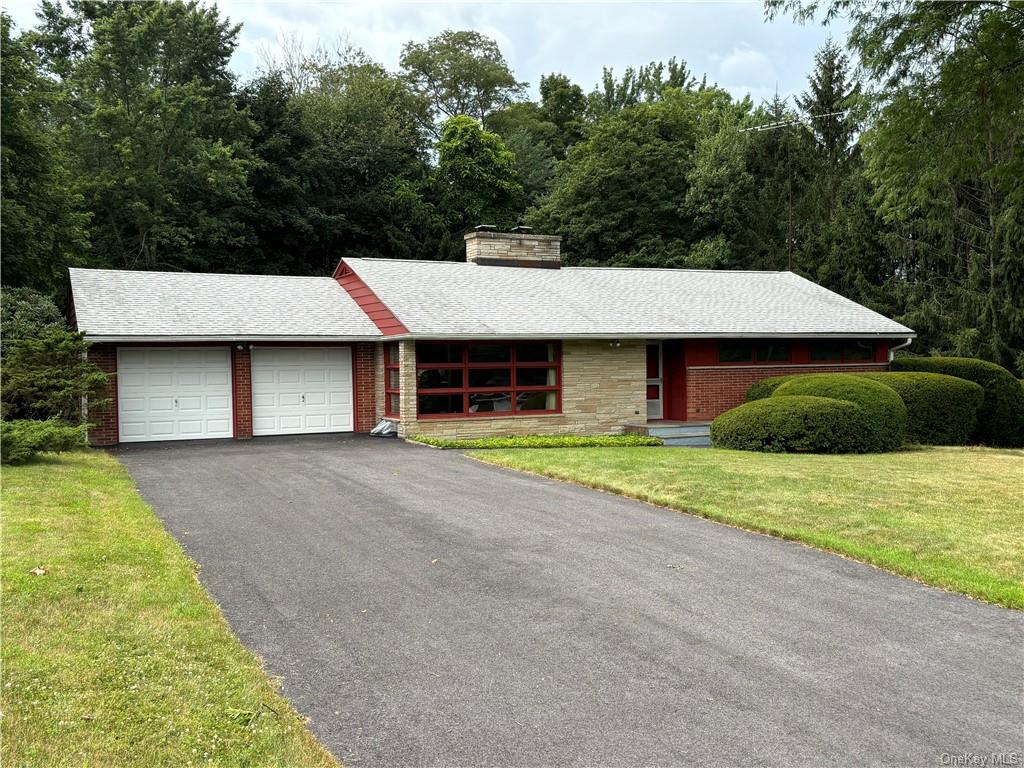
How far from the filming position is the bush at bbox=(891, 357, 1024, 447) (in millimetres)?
21203

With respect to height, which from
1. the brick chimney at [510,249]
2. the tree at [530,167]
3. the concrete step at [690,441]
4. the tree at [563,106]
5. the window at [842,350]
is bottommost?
the concrete step at [690,441]

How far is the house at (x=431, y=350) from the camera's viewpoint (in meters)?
18.3

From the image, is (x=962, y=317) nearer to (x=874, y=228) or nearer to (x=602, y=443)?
(x=874, y=228)

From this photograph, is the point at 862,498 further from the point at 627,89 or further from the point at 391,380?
the point at 627,89

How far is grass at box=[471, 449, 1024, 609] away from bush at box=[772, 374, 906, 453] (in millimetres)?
617

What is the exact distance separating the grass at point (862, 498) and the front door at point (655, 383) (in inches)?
215

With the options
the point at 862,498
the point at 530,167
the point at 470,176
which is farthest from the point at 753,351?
the point at 530,167

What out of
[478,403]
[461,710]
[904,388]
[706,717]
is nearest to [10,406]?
[478,403]

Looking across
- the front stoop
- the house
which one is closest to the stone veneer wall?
the house

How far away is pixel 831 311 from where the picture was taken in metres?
24.3

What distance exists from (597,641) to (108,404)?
14.7 meters

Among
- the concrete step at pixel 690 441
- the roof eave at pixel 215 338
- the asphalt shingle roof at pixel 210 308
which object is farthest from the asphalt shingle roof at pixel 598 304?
the concrete step at pixel 690 441

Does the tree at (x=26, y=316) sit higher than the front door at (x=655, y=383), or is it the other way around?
the tree at (x=26, y=316)

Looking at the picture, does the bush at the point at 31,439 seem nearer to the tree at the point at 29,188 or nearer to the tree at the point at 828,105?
the tree at the point at 29,188
